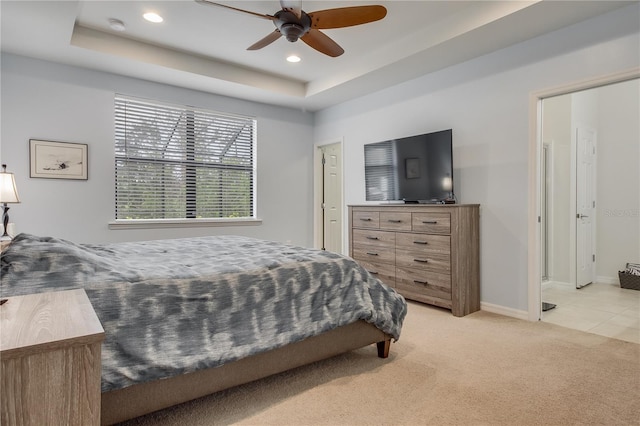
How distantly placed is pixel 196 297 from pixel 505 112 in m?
3.31

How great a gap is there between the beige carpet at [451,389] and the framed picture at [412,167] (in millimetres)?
1805

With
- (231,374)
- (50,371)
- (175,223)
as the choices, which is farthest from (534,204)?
(175,223)

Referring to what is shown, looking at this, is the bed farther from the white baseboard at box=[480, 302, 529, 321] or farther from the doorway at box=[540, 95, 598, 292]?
the doorway at box=[540, 95, 598, 292]

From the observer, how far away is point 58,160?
3.84 m

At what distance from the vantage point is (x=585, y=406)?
186cm

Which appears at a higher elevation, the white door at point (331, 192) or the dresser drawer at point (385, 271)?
the white door at point (331, 192)

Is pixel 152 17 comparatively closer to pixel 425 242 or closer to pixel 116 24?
pixel 116 24

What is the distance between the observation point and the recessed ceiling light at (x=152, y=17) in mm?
3213

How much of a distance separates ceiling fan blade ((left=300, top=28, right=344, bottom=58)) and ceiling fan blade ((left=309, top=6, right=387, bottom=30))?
13 centimetres

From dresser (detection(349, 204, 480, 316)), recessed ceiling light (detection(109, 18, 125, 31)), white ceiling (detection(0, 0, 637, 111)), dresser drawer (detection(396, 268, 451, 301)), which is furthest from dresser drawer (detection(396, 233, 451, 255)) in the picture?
recessed ceiling light (detection(109, 18, 125, 31))

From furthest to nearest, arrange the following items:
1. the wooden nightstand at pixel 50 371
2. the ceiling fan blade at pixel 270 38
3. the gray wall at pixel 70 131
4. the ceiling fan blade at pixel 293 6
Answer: the gray wall at pixel 70 131, the ceiling fan blade at pixel 270 38, the ceiling fan blade at pixel 293 6, the wooden nightstand at pixel 50 371

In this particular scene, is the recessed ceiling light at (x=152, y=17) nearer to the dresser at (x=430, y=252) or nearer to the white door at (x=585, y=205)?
the dresser at (x=430, y=252)

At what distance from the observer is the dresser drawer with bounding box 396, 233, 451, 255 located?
346cm

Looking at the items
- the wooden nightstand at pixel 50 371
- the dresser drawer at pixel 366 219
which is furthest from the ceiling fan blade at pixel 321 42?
the wooden nightstand at pixel 50 371
